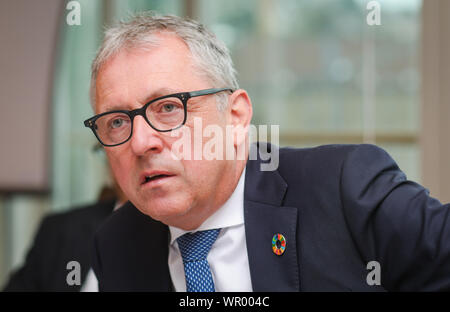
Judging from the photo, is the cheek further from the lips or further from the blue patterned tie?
the blue patterned tie

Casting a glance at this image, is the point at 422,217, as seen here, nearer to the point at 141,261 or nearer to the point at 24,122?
the point at 141,261

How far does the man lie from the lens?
3.39 feet

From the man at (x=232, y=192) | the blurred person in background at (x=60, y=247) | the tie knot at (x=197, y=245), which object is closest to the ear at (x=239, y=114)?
the man at (x=232, y=192)

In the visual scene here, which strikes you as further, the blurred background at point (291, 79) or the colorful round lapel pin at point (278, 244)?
the blurred background at point (291, 79)

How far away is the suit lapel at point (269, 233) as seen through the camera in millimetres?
1087

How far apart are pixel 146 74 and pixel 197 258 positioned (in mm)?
467

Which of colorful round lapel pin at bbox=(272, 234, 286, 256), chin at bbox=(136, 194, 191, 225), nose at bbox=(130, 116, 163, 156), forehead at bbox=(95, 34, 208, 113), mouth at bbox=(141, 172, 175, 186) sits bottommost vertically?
colorful round lapel pin at bbox=(272, 234, 286, 256)

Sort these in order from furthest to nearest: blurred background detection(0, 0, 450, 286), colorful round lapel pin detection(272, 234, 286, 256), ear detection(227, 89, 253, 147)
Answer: blurred background detection(0, 0, 450, 286)
ear detection(227, 89, 253, 147)
colorful round lapel pin detection(272, 234, 286, 256)

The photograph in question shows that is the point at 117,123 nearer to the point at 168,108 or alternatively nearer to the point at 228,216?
the point at 168,108

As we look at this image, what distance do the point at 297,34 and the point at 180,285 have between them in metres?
2.77

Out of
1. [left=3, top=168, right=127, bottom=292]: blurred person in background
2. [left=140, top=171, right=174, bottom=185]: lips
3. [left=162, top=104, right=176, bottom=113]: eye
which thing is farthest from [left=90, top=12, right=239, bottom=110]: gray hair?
[left=3, top=168, right=127, bottom=292]: blurred person in background

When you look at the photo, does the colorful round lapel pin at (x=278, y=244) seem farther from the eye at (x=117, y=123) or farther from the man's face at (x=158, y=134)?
the eye at (x=117, y=123)

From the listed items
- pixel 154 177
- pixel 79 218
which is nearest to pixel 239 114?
pixel 154 177

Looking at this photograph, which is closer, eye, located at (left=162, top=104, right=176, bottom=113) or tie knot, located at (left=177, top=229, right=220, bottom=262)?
eye, located at (left=162, top=104, right=176, bottom=113)
